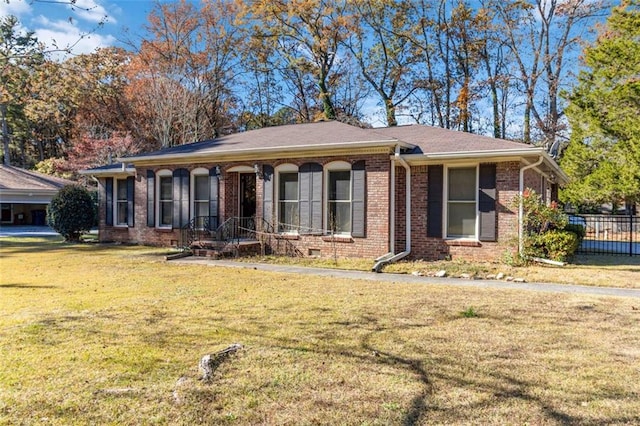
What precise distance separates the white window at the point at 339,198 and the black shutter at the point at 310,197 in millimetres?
265

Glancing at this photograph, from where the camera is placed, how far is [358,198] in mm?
12258

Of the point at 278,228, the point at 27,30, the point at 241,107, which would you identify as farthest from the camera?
the point at 241,107

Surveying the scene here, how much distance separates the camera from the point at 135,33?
87.7ft

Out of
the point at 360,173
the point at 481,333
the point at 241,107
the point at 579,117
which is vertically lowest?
the point at 481,333

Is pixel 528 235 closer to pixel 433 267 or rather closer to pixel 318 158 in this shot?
pixel 433 267

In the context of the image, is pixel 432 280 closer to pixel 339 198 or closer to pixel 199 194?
pixel 339 198

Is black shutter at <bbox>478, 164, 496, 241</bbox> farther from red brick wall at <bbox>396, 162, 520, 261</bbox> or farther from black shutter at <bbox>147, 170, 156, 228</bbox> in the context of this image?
black shutter at <bbox>147, 170, 156, 228</bbox>

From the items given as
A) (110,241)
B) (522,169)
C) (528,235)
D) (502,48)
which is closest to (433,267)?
(528,235)

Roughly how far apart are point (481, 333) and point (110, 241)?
53.4 feet

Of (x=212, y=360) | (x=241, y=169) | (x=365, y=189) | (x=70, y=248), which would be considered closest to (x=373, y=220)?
(x=365, y=189)

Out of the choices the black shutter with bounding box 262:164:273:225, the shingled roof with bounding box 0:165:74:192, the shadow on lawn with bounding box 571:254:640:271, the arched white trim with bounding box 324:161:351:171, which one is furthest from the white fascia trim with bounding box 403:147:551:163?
the shingled roof with bounding box 0:165:74:192

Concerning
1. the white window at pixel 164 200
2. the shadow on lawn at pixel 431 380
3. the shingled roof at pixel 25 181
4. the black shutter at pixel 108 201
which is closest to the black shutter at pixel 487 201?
the shadow on lawn at pixel 431 380

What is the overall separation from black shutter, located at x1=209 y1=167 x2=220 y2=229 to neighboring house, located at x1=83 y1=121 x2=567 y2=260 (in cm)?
3

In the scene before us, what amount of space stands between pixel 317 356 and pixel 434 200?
8.35 metres
